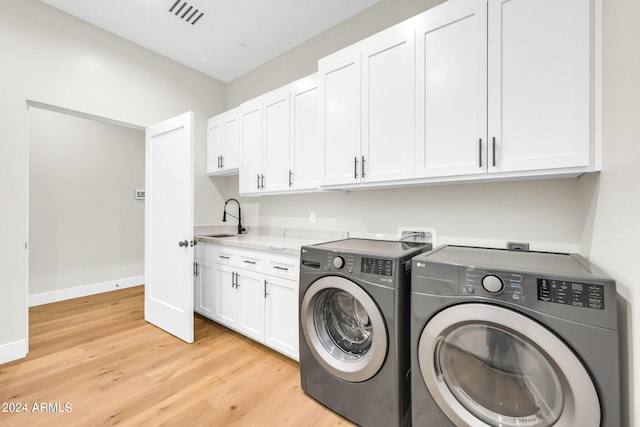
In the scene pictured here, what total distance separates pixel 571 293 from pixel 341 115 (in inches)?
63.2

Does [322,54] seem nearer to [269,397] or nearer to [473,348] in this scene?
[473,348]

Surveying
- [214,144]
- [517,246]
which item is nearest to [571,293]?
[517,246]

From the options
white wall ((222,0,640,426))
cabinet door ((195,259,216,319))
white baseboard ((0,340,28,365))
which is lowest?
white baseboard ((0,340,28,365))

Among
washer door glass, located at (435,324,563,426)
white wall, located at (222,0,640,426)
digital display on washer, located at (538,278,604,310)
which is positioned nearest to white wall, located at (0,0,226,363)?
white wall, located at (222,0,640,426)

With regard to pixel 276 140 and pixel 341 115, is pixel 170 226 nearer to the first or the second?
pixel 276 140

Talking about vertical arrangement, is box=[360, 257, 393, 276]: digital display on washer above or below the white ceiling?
below

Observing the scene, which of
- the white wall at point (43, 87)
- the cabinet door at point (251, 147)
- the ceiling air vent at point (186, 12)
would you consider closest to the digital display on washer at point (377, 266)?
the cabinet door at point (251, 147)

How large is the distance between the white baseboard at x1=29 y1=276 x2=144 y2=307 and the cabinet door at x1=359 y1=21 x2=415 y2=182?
4.18 meters

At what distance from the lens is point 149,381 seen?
73.9 inches

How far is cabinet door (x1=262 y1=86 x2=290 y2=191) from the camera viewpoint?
2490mm

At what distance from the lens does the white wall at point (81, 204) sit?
3383mm

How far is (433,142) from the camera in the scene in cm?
158

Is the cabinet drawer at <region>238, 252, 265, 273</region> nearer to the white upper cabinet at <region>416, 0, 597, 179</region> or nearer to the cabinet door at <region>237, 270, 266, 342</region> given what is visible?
the cabinet door at <region>237, 270, 266, 342</region>

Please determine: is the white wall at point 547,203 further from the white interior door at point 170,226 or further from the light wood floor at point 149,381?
the light wood floor at point 149,381
